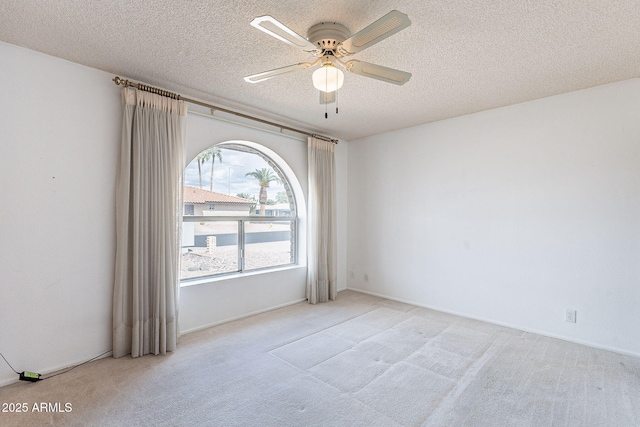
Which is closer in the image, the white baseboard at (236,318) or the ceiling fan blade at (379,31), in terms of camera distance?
the ceiling fan blade at (379,31)

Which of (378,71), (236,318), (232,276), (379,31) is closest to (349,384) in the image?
(236,318)

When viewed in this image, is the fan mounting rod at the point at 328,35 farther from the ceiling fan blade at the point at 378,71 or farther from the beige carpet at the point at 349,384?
the beige carpet at the point at 349,384

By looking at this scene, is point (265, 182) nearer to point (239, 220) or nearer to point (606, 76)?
point (239, 220)

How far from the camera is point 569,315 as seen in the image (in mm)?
3055

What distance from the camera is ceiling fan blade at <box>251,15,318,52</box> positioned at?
1.48 m

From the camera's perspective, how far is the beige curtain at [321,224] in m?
4.29

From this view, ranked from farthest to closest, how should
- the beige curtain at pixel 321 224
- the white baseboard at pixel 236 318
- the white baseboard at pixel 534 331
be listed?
1. the beige curtain at pixel 321 224
2. the white baseboard at pixel 236 318
3. the white baseboard at pixel 534 331

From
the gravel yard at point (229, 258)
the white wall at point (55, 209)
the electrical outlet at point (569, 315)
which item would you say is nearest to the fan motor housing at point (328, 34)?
the white wall at point (55, 209)

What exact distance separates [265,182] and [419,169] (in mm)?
2168

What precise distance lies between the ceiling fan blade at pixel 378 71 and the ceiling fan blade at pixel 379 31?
120 millimetres

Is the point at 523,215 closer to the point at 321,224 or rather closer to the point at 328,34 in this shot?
the point at 321,224

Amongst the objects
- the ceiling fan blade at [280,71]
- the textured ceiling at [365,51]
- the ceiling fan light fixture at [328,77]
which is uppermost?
the textured ceiling at [365,51]

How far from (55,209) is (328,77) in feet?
7.84

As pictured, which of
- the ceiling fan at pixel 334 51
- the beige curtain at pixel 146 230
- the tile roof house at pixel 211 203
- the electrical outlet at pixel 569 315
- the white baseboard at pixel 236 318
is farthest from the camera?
the tile roof house at pixel 211 203
